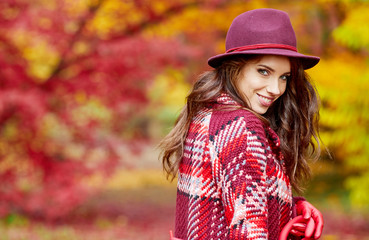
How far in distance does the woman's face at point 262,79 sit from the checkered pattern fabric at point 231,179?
0.10 metres

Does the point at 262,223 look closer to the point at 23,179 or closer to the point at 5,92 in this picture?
the point at 5,92

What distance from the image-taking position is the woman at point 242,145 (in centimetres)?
166

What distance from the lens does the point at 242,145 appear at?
5.46 feet

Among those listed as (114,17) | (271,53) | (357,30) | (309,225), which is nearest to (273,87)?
(271,53)

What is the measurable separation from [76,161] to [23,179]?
0.72m

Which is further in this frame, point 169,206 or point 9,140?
point 169,206

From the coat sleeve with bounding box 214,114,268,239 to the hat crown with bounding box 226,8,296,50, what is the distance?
33 centimetres

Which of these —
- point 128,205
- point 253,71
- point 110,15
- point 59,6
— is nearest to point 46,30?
point 59,6

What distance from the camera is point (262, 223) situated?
1.64 m

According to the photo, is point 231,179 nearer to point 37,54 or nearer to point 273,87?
point 273,87

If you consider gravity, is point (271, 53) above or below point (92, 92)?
below

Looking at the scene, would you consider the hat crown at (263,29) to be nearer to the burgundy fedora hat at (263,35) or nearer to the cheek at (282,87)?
the burgundy fedora hat at (263,35)

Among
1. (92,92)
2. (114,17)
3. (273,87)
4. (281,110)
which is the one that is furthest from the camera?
(114,17)

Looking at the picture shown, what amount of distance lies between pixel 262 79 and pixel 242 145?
339mm
